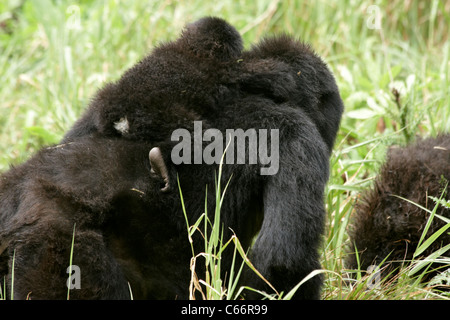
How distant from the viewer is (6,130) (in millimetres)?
5906

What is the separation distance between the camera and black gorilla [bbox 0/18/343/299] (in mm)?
2576

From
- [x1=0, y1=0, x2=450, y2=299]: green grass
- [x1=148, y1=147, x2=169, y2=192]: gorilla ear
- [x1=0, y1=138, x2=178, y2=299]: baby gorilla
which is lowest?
[x1=0, y1=138, x2=178, y2=299]: baby gorilla

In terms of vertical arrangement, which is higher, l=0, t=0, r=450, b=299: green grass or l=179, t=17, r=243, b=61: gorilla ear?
l=0, t=0, r=450, b=299: green grass

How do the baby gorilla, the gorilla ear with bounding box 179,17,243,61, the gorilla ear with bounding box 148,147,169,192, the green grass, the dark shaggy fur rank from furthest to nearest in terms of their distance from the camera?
1. the green grass
2. the dark shaggy fur
3. the gorilla ear with bounding box 179,17,243,61
4. the gorilla ear with bounding box 148,147,169,192
5. the baby gorilla

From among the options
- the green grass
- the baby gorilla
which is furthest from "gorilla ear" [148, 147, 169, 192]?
the green grass

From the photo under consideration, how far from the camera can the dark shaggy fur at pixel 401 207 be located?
351 centimetres

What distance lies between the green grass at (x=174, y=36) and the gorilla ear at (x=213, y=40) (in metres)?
1.69

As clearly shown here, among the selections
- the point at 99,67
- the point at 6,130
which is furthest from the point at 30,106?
the point at 99,67

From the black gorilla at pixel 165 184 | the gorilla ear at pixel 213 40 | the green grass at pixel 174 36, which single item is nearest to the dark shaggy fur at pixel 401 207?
the black gorilla at pixel 165 184

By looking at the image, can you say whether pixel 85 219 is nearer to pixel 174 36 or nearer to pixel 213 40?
pixel 213 40

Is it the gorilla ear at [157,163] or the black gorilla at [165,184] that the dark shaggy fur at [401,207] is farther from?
the gorilla ear at [157,163]

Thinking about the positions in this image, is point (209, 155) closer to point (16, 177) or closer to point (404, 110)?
point (16, 177)

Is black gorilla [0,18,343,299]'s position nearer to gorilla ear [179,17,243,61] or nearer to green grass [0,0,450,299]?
gorilla ear [179,17,243,61]
